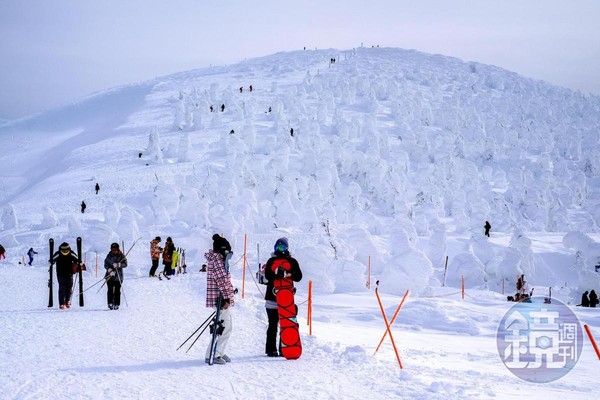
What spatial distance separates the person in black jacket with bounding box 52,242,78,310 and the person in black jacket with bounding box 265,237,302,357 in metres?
4.97

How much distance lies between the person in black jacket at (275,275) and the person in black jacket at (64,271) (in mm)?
4973

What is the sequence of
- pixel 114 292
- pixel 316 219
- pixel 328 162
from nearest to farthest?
1. pixel 114 292
2. pixel 316 219
3. pixel 328 162

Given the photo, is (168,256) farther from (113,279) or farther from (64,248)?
(64,248)

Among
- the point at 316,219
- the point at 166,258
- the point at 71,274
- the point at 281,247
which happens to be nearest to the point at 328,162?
the point at 316,219

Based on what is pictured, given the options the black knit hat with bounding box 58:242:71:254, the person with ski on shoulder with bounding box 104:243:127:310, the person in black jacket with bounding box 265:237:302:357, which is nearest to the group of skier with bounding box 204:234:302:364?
the person in black jacket with bounding box 265:237:302:357

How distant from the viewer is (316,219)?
31.8 meters

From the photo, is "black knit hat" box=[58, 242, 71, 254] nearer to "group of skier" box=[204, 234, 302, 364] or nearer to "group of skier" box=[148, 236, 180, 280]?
"group of skier" box=[204, 234, 302, 364]

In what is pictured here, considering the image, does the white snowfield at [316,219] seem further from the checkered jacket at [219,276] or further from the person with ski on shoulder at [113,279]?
the checkered jacket at [219,276]

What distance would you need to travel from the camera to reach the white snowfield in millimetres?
6512

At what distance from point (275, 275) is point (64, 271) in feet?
17.2

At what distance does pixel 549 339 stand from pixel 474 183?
1530 inches

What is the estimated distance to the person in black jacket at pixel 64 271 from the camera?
987cm

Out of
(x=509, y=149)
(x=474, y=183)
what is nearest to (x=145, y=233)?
(x=474, y=183)

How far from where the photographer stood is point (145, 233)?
91.3 ft
